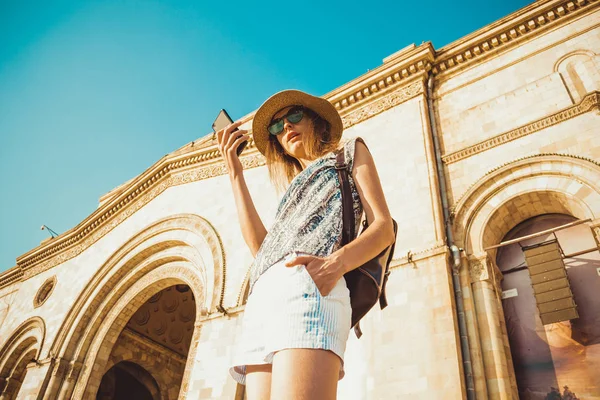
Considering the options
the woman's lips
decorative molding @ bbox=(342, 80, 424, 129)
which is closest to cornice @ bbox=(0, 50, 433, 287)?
decorative molding @ bbox=(342, 80, 424, 129)

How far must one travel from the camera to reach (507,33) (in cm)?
Result: 763

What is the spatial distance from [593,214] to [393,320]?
9.51 feet

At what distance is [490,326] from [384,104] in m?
4.92

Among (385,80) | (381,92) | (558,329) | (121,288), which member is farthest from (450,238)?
(121,288)

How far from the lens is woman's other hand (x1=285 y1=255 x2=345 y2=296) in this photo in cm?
129

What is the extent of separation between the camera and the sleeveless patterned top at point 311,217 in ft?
4.95

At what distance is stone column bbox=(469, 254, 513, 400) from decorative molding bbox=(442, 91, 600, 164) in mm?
1877

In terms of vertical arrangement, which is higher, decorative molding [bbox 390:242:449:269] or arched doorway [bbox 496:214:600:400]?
decorative molding [bbox 390:242:449:269]

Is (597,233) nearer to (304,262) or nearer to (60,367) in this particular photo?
(304,262)

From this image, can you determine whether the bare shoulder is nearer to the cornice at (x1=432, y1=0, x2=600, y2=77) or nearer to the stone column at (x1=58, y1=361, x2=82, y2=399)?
the cornice at (x1=432, y1=0, x2=600, y2=77)

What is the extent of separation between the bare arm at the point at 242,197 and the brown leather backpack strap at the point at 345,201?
0.47 metres

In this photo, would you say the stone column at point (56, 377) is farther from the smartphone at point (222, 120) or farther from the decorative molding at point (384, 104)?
the smartphone at point (222, 120)

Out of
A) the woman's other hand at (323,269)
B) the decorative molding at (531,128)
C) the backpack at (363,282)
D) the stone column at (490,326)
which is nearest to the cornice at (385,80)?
the decorative molding at (531,128)

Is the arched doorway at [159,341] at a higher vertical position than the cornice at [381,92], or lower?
lower
